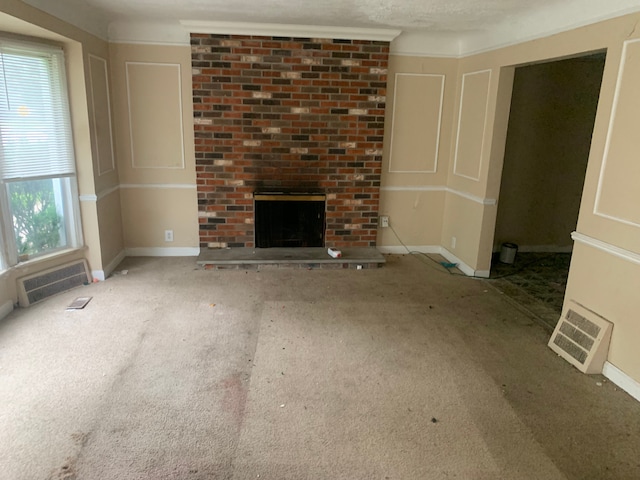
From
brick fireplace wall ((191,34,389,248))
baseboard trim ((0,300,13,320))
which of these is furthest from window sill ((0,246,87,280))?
brick fireplace wall ((191,34,389,248))

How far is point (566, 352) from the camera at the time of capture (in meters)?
2.93

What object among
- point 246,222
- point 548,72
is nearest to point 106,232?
point 246,222

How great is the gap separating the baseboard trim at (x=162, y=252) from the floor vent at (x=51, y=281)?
2.69 feet

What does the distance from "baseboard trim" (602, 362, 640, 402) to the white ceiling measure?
6.98 ft

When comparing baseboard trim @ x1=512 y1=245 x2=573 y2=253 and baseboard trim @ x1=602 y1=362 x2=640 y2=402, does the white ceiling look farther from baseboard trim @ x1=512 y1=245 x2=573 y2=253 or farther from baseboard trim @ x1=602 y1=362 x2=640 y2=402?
baseboard trim @ x1=512 y1=245 x2=573 y2=253

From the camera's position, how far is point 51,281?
12.1 ft

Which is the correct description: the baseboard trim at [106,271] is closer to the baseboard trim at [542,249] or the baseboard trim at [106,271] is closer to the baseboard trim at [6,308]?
the baseboard trim at [6,308]

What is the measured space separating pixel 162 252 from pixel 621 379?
13.9 ft

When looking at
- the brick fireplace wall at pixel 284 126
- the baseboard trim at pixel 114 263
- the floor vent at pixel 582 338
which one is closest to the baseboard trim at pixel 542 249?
the brick fireplace wall at pixel 284 126

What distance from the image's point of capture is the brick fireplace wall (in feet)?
14.5

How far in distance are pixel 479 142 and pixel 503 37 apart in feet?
3.09

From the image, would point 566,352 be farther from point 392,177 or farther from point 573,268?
point 392,177

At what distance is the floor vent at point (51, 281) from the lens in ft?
11.4

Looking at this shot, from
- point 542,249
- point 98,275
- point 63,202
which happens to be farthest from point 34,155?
point 542,249
